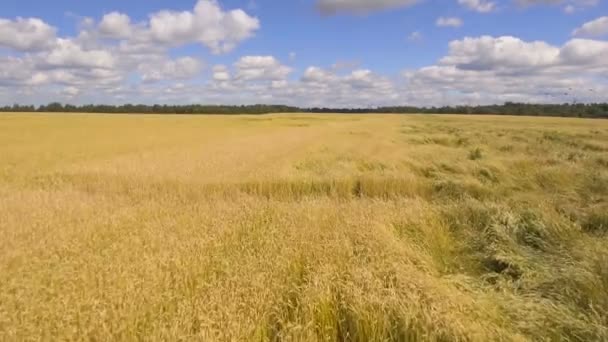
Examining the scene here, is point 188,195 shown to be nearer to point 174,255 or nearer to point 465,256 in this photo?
point 174,255

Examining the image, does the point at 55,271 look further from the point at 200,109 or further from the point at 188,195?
the point at 200,109

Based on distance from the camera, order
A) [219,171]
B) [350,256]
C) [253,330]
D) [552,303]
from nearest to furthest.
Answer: [253,330] → [552,303] → [350,256] → [219,171]

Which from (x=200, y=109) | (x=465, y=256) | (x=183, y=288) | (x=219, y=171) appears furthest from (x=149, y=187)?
(x=200, y=109)

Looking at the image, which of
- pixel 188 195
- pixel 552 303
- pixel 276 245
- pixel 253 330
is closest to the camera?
pixel 253 330

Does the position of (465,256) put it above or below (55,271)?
below

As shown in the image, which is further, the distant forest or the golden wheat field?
the distant forest

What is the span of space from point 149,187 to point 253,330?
8.78 m

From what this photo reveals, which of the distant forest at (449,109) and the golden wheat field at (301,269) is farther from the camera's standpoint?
the distant forest at (449,109)

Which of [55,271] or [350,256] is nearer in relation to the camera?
[55,271]

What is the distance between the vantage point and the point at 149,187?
11641 mm

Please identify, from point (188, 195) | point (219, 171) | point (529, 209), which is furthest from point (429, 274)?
point (219, 171)

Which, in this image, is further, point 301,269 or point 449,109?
point 449,109

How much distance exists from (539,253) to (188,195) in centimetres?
815

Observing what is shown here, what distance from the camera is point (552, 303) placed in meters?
4.20
